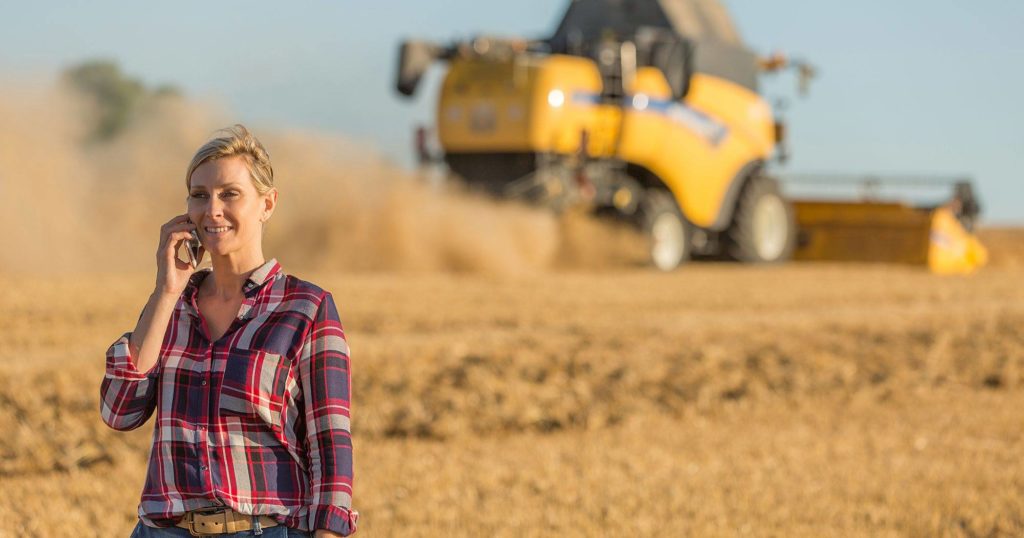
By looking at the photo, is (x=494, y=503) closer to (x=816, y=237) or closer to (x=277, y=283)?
(x=277, y=283)

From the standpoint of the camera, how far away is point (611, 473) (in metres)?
5.84

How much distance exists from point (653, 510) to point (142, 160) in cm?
1369

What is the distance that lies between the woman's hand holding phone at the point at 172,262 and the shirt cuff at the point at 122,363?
114mm

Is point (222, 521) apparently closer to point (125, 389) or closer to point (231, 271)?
point (125, 389)

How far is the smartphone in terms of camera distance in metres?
2.52

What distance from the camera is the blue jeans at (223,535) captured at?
2527 mm

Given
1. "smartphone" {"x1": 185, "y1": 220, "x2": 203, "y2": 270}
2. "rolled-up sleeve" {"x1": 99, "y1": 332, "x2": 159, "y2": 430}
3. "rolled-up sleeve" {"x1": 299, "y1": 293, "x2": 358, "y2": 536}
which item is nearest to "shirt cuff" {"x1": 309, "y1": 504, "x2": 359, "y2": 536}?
"rolled-up sleeve" {"x1": 299, "y1": 293, "x2": 358, "y2": 536}

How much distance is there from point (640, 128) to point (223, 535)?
14.7m

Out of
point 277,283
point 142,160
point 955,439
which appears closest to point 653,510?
point 955,439

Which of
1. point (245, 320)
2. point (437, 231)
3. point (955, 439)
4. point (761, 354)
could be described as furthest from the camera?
point (437, 231)

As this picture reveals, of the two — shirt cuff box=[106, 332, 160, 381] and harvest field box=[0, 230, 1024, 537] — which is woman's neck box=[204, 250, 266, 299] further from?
harvest field box=[0, 230, 1024, 537]

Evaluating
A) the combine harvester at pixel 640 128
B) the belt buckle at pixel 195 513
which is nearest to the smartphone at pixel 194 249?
the belt buckle at pixel 195 513

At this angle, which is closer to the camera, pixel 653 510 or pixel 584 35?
pixel 653 510

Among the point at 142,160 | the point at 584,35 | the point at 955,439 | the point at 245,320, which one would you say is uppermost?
the point at 584,35
